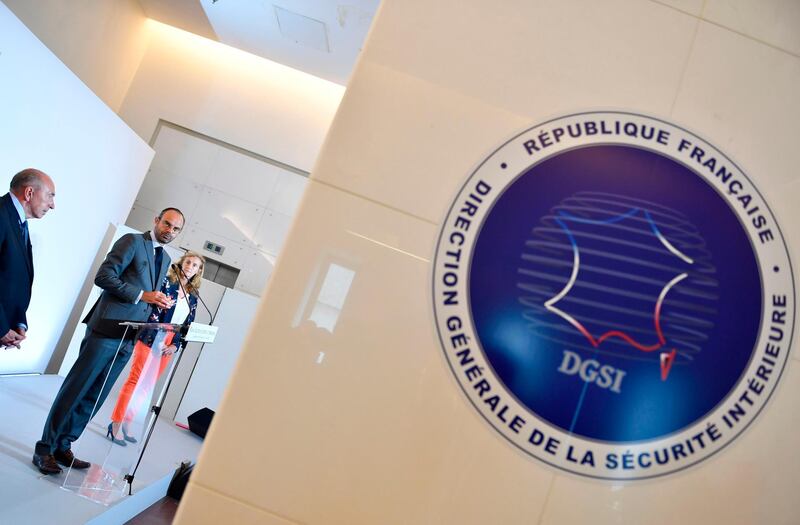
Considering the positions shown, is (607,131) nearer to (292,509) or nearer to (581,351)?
(581,351)

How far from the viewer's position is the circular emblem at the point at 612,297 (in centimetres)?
147

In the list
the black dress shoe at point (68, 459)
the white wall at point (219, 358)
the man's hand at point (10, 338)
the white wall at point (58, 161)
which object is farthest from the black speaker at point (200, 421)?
the man's hand at point (10, 338)

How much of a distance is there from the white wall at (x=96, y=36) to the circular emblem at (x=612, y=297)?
6113 mm

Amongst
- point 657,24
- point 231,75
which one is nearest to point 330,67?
point 231,75

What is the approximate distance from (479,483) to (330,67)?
21.1 ft

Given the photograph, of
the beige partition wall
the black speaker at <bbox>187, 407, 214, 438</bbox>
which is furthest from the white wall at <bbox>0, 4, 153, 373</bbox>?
the beige partition wall

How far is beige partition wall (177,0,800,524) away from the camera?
145 cm

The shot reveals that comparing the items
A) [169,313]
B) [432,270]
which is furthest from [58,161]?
[432,270]

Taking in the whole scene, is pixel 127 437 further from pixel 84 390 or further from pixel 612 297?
pixel 612 297

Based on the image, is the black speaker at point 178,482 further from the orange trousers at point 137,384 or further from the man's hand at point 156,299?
the man's hand at point 156,299

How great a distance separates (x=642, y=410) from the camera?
1478 mm

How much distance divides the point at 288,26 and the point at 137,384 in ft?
15.1

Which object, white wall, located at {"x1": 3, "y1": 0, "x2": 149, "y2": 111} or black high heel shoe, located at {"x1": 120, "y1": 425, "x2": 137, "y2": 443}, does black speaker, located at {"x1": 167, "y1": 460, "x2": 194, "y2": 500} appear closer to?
black high heel shoe, located at {"x1": 120, "y1": 425, "x2": 137, "y2": 443}

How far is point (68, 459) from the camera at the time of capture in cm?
327
